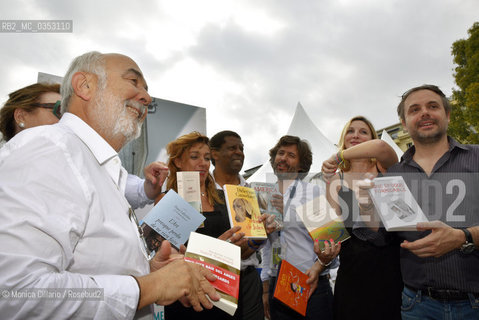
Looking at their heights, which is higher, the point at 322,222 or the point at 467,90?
the point at 467,90

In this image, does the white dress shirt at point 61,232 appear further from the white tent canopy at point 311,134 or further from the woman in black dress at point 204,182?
the white tent canopy at point 311,134

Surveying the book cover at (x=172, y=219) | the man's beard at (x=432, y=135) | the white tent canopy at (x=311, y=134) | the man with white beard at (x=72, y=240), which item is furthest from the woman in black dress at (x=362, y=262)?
the white tent canopy at (x=311, y=134)

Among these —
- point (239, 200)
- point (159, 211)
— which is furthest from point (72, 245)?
point (239, 200)

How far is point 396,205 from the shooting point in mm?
1990

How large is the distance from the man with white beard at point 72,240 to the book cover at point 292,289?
1.38 m

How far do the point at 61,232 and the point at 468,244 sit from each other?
7.42ft

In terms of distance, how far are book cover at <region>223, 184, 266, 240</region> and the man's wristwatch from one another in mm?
1329

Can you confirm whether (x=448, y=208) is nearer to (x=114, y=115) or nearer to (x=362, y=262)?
(x=362, y=262)

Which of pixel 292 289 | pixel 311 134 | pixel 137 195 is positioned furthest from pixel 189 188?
pixel 311 134

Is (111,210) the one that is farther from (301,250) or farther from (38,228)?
(301,250)

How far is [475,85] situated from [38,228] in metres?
14.9

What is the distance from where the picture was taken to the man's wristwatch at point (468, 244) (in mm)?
1872

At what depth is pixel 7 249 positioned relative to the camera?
86 cm

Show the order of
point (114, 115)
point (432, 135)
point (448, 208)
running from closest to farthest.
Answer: point (114, 115) → point (448, 208) → point (432, 135)
